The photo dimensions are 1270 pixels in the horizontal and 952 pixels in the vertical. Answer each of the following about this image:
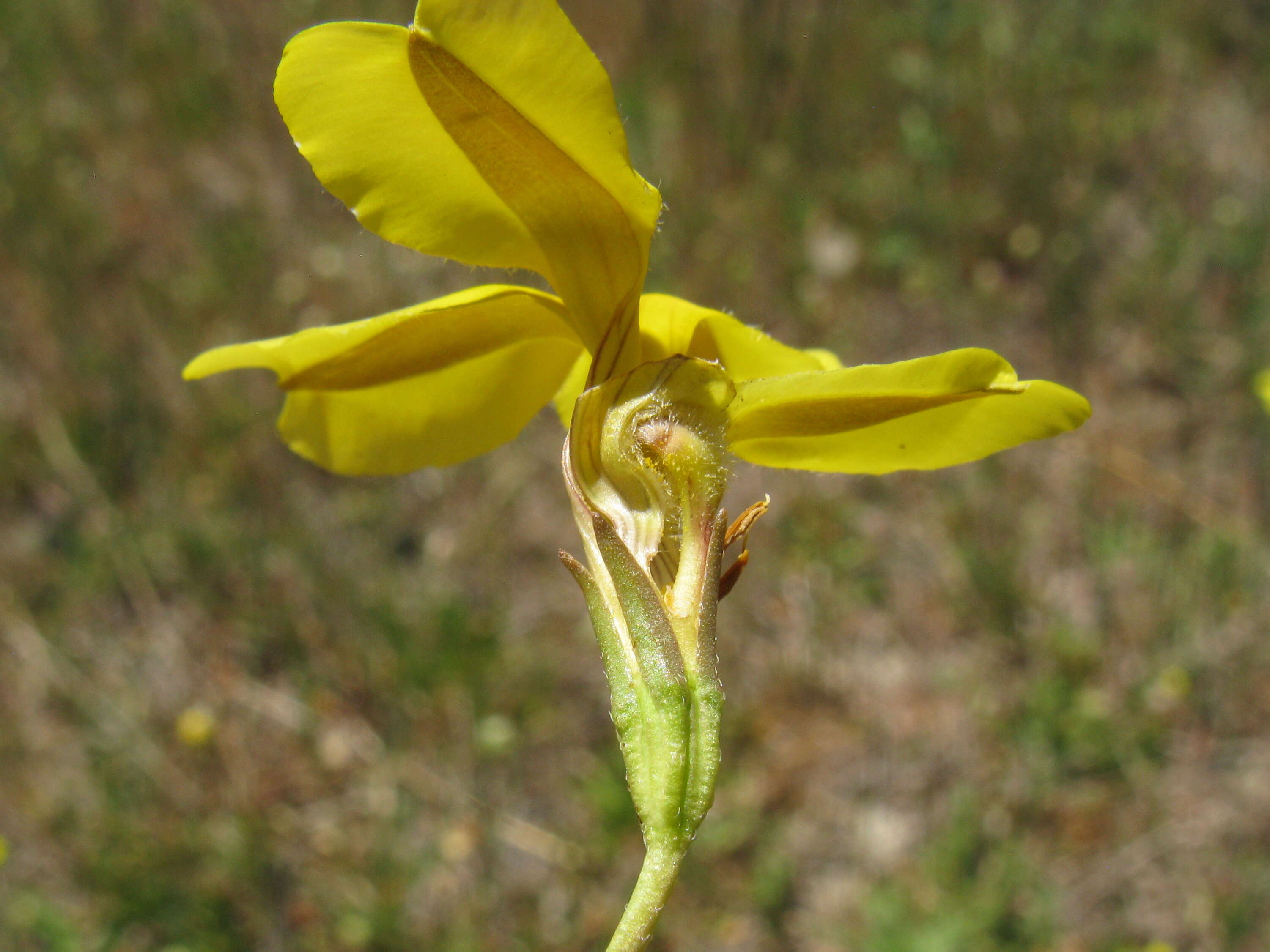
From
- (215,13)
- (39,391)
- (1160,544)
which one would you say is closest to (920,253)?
(1160,544)

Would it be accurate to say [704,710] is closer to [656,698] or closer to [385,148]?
[656,698]

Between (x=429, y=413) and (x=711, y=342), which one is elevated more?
(x=711, y=342)

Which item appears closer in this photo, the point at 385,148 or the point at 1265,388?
the point at 385,148

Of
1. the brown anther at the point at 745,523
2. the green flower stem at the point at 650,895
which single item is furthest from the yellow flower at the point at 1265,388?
the green flower stem at the point at 650,895

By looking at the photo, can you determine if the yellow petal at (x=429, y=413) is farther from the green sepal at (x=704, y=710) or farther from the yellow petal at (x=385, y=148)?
the green sepal at (x=704, y=710)

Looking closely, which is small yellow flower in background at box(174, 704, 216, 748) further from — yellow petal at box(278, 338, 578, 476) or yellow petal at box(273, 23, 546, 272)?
yellow petal at box(273, 23, 546, 272)

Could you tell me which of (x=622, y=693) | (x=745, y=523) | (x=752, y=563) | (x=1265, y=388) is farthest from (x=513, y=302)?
(x=752, y=563)

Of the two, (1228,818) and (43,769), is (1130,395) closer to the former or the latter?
(1228,818)
